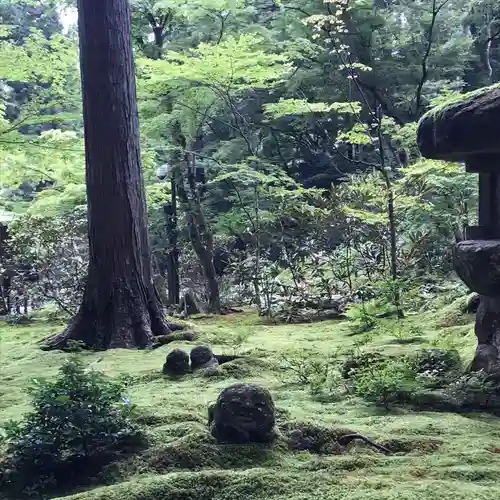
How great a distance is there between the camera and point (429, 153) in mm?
4621

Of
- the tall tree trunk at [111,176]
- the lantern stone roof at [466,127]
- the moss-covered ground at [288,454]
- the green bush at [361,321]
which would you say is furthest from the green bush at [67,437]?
the green bush at [361,321]

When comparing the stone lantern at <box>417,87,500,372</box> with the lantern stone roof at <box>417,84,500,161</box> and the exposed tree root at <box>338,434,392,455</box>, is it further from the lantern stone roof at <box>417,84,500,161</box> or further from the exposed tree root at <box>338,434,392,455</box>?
the exposed tree root at <box>338,434,392,455</box>

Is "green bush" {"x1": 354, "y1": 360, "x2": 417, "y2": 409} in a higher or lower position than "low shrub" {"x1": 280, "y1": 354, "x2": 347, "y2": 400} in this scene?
higher

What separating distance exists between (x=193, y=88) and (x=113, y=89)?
350 cm

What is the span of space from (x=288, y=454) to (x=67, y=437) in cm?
111

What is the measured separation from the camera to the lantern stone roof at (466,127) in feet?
13.4

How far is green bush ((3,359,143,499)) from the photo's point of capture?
3062 mm

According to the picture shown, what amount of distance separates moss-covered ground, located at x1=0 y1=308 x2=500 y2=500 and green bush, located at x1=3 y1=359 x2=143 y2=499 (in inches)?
5.5

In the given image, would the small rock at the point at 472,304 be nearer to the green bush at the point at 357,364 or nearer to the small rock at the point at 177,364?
the green bush at the point at 357,364

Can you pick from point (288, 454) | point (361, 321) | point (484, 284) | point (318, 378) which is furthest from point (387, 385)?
point (361, 321)

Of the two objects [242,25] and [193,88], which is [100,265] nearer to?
[193,88]

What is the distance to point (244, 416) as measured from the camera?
326 centimetres

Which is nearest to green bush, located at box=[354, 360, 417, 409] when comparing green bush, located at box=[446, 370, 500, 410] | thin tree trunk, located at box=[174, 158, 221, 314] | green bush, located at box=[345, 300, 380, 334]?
green bush, located at box=[446, 370, 500, 410]

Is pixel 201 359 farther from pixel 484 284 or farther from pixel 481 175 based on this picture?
pixel 481 175
